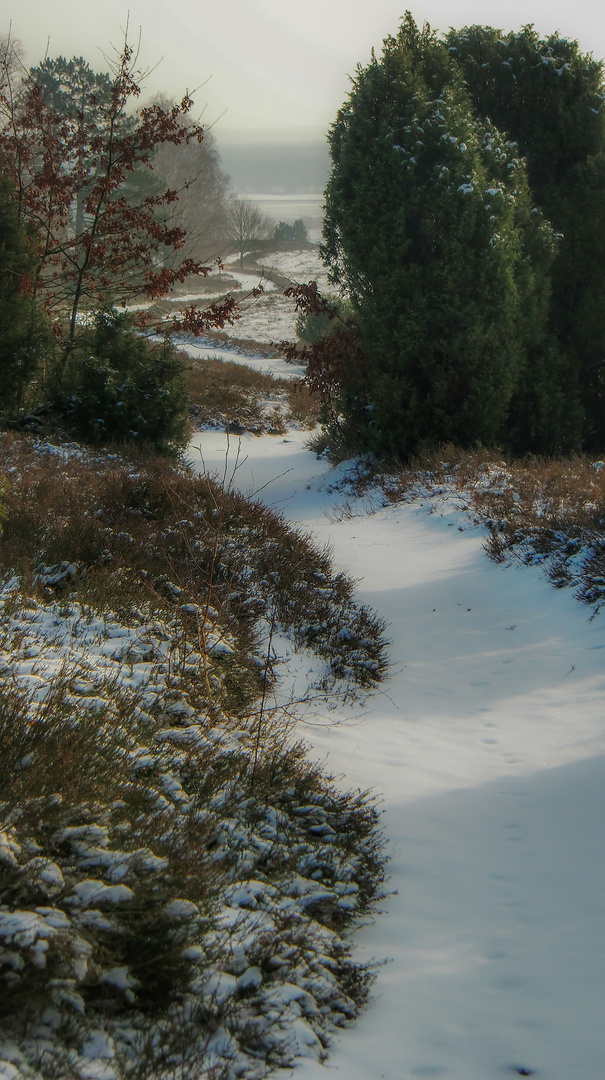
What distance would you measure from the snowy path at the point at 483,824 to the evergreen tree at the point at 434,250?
4.95 m

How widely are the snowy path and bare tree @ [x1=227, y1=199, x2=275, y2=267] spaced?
197 feet

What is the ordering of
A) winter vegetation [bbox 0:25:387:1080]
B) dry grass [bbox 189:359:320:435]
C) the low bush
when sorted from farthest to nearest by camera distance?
1. dry grass [bbox 189:359:320:435]
2. the low bush
3. winter vegetation [bbox 0:25:387:1080]

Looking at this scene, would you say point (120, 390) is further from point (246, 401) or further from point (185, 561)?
point (246, 401)

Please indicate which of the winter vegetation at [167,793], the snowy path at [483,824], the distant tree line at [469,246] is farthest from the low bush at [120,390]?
the snowy path at [483,824]

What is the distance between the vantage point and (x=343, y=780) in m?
4.52

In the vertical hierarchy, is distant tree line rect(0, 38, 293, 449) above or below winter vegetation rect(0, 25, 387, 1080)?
above

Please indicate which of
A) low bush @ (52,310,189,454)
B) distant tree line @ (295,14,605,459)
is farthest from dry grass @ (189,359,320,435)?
distant tree line @ (295,14,605,459)

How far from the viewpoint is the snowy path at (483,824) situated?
2639mm

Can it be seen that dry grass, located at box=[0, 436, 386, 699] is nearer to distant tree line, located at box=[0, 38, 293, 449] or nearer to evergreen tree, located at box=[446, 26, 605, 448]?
distant tree line, located at box=[0, 38, 293, 449]

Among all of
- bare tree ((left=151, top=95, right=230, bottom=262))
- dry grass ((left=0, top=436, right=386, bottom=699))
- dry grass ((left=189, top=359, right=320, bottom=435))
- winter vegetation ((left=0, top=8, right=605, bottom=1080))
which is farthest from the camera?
bare tree ((left=151, top=95, right=230, bottom=262))

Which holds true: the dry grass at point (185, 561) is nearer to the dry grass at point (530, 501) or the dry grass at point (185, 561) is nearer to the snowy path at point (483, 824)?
the snowy path at point (483, 824)

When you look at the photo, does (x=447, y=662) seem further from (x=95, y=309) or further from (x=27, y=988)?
(x=95, y=309)

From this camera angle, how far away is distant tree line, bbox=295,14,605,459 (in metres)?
12.5

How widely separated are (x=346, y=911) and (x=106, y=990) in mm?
1286
